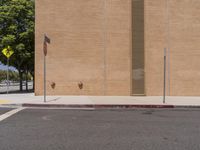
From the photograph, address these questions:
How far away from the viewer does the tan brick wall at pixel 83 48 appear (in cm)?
2530

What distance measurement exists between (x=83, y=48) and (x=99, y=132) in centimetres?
1483

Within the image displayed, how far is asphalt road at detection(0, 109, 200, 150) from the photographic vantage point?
902 centimetres

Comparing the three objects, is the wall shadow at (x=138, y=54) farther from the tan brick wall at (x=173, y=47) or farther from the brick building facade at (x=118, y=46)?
the tan brick wall at (x=173, y=47)

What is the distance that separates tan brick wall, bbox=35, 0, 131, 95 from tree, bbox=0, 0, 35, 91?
597 cm

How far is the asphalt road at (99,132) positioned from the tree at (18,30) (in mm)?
16593

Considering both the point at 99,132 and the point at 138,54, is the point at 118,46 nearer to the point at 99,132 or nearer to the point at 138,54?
the point at 138,54

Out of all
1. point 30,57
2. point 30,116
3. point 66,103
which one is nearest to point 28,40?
point 30,57

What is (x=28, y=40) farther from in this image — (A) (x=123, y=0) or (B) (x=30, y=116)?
(B) (x=30, y=116)

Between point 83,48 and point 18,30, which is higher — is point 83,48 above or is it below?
below

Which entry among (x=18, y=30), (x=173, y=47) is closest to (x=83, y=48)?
(x=173, y=47)

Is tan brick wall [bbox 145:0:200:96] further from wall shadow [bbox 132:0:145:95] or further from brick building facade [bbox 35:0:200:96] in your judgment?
wall shadow [bbox 132:0:145:95]

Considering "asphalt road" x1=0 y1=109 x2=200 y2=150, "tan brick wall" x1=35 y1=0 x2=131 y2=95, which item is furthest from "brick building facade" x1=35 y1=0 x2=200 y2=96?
"asphalt road" x1=0 y1=109 x2=200 y2=150

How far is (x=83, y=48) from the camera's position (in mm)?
25328

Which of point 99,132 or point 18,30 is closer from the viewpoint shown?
point 99,132
